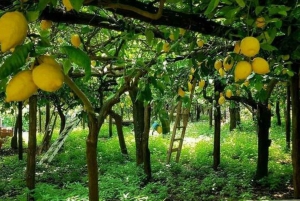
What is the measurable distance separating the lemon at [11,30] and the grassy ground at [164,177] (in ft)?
13.5

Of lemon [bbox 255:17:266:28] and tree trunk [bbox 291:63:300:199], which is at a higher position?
lemon [bbox 255:17:266:28]

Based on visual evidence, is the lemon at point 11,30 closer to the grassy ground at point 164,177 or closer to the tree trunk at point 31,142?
the grassy ground at point 164,177

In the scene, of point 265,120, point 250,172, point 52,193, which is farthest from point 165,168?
point 52,193

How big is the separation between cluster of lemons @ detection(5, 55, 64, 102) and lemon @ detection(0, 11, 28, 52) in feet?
0.25

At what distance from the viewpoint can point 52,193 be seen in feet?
18.2

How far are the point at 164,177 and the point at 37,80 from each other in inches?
256

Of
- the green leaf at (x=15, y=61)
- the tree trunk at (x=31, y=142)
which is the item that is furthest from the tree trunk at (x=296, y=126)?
the tree trunk at (x=31, y=142)

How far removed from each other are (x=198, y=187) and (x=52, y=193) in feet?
8.05

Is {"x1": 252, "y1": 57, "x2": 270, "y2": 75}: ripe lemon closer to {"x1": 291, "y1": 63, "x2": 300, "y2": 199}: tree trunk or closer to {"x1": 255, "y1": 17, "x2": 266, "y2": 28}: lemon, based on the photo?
{"x1": 255, "y1": 17, "x2": 266, "y2": 28}: lemon

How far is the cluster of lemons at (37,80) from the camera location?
2.72 ft

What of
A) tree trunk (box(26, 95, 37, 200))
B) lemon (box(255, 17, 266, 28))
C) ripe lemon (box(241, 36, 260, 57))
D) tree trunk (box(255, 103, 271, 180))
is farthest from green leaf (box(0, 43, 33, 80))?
tree trunk (box(255, 103, 271, 180))

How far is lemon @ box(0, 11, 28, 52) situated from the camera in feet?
2.58

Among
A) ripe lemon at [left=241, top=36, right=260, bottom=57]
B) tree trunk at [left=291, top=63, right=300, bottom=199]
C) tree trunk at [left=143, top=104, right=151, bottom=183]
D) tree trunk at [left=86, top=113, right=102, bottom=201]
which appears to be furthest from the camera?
tree trunk at [left=143, top=104, right=151, bottom=183]

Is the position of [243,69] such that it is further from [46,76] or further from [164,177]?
[164,177]
